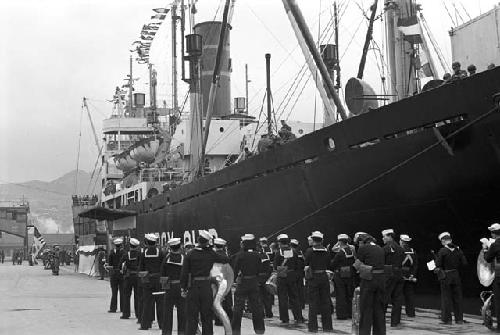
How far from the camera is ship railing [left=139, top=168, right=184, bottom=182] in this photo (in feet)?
97.7

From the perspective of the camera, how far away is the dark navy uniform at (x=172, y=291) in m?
9.92

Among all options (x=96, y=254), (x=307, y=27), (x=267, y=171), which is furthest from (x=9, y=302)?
(x=96, y=254)

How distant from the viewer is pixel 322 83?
17953mm

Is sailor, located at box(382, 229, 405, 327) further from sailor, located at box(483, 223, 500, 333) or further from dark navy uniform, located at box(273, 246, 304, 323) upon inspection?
dark navy uniform, located at box(273, 246, 304, 323)

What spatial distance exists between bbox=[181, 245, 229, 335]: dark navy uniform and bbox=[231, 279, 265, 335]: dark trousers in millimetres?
1113

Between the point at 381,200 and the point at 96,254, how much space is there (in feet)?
64.0

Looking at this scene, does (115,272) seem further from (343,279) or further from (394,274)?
(394,274)

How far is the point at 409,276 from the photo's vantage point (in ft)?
35.3

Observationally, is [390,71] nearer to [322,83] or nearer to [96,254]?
[322,83]

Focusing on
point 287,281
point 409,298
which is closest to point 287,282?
point 287,281

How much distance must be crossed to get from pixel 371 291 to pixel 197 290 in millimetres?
2217

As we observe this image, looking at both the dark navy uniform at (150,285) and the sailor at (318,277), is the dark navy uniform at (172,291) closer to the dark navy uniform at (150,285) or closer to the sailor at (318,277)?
the dark navy uniform at (150,285)

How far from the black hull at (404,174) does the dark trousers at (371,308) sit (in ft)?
9.04

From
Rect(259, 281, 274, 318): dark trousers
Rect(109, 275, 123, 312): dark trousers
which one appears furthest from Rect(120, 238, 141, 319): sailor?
Rect(259, 281, 274, 318): dark trousers
